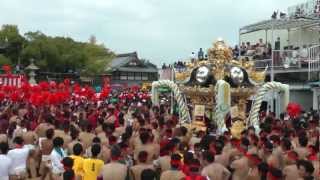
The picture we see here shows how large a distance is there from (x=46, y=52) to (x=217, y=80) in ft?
102

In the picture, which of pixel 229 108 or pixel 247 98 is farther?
pixel 247 98

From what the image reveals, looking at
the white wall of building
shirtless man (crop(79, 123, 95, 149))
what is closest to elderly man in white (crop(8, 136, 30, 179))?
shirtless man (crop(79, 123, 95, 149))

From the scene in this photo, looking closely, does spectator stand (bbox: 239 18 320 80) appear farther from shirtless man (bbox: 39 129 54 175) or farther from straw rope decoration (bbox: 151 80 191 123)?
shirtless man (bbox: 39 129 54 175)

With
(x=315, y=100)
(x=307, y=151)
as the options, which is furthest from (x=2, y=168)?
(x=315, y=100)

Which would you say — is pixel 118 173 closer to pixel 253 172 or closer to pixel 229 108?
pixel 253 172

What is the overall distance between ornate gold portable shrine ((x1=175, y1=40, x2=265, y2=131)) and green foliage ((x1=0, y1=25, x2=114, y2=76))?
96.2ft

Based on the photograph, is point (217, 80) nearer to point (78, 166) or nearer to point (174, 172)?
point (78, 166)

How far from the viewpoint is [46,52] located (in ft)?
157

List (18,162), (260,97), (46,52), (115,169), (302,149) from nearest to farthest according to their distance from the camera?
(115,169), (18,162), (302,149), (260,97), (46,52)

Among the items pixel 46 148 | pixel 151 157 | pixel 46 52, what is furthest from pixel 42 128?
pixel 46 52

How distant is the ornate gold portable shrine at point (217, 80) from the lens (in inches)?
747

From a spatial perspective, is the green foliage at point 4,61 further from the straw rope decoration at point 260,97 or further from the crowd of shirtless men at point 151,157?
the crowd of shirtless men at point 151,157

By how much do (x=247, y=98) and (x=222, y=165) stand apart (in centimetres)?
1059

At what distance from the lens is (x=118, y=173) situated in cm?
830
